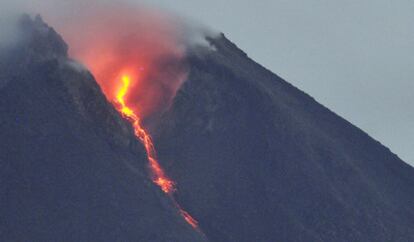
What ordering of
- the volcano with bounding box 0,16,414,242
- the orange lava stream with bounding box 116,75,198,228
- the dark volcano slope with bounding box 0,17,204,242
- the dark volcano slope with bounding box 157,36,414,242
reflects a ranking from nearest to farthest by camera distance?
the dark volcano slope with bounding box 0,17,204,242, the volcano with bounding box 0,16,414,242, the orange lava stream with bounding box 116,75,198,228, the dark volcano slope with bounding box 157,36,414,242

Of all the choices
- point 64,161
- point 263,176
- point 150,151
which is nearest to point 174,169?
point 150,151

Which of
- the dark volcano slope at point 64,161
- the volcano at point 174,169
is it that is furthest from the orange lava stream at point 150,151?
the dark volcano slope at point 64,161

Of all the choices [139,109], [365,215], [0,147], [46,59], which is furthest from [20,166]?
[365,215]

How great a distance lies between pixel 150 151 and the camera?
18562cm

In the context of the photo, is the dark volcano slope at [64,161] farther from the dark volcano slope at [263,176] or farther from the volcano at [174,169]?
the dark volcano slope at [263,176]

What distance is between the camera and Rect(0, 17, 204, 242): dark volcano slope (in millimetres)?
162000

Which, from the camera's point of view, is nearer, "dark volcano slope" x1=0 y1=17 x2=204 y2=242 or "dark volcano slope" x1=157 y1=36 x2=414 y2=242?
"dark volcano slope" x1=0 y1=17 x2=204 y2=242

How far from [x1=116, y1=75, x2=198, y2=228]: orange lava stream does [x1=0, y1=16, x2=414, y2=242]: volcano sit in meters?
0.73

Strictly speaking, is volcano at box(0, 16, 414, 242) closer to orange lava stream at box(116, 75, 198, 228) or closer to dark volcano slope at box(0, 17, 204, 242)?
dark volcano slope at box(0, 17, 204, 242)

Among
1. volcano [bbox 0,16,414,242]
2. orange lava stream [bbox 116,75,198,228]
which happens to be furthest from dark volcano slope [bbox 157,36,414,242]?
orange lava stream [bbox 116,75,198,228]

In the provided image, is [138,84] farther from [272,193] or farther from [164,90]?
[272,193]

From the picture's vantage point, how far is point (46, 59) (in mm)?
180250

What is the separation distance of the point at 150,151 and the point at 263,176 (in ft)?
43.0

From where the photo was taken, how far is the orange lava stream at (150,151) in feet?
580
